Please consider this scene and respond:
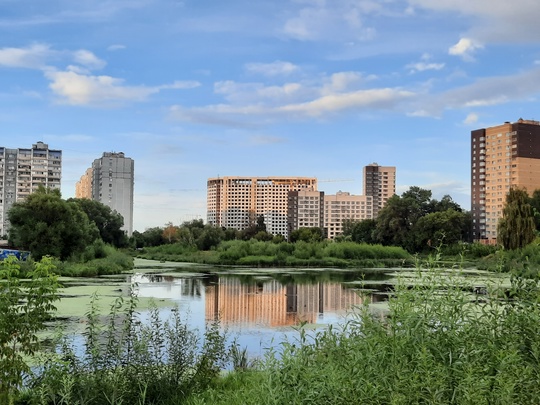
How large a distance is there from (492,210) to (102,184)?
240 feet

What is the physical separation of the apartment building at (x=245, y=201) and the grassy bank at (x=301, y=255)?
116979mm

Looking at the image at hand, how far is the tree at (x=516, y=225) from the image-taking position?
45938 millimetres

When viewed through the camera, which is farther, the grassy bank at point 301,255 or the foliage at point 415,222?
the foliage at point 415,222

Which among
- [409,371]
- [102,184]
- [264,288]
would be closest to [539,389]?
[409,371]

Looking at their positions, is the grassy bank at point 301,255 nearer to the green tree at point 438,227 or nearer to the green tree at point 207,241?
the green tree at point 207,241

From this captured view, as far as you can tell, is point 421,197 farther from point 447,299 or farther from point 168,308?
point 447,299

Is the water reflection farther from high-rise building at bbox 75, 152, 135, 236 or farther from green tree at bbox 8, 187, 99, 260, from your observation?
high-rise building at bbox 75, 152, 135, 236

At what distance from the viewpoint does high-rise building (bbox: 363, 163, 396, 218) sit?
166375 mm

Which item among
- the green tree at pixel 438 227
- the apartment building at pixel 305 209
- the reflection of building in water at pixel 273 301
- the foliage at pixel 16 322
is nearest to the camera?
the foliage at pixel 16 322

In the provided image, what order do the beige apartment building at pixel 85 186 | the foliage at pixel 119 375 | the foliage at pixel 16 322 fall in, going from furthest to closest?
the beige apartment building at pixel 85 186 < the foliage at pixel 119 375 < the foliage at pixel 16 322

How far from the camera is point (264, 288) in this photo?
25.5 m

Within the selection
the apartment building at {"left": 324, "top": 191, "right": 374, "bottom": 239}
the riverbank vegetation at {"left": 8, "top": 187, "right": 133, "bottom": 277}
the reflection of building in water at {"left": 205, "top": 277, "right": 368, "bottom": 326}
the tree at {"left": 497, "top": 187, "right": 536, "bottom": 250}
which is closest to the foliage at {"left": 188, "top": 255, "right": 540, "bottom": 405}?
the reflection of building in water at {"left": 205, "top": 277, "right": 368, "bottom": 326}

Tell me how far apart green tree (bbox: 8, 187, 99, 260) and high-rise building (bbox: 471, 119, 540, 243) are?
2959 inches

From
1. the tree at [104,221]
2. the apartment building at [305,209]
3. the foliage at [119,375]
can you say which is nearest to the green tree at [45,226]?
the foliage at [119,375]
